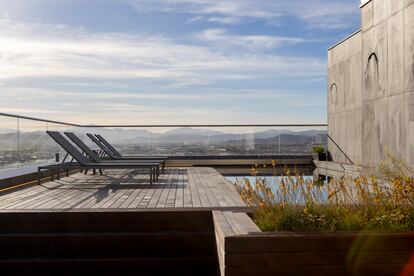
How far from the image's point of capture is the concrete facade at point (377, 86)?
8.34 m

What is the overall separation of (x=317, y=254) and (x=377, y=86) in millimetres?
7467

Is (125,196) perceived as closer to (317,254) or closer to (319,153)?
(317,254)

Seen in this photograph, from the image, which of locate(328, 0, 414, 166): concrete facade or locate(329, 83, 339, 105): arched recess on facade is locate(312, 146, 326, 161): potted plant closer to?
locate(328, 0, 414, 166): concrete facade

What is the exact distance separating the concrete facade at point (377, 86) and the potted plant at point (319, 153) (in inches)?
12.5

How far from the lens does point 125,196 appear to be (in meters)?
5.70

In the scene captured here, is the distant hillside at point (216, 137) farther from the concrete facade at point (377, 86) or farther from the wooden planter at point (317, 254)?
the wooden planter at point (317, 254)

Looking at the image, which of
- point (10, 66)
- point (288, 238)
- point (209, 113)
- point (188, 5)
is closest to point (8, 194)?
point (288, 238)

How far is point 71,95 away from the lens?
20.4 meters

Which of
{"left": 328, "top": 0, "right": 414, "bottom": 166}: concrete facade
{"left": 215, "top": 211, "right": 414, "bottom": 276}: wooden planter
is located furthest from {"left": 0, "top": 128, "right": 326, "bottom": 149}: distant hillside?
{"left": 215, "top": 211, "right": 414, "bottom": 276}: wooden planter

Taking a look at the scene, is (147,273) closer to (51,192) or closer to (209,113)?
(51,192)

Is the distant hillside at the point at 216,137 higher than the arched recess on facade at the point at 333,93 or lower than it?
lower

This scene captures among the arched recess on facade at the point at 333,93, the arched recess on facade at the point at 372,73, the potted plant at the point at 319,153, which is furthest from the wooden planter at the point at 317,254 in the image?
the arched recess on facade at the point at 333,93

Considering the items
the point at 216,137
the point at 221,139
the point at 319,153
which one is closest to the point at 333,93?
the point at 319,153

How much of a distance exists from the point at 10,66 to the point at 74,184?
6.76 metres
